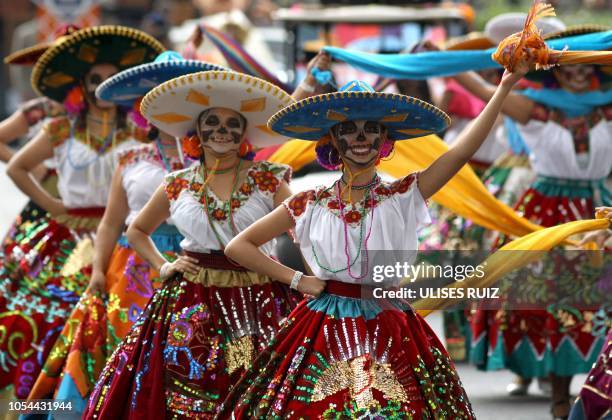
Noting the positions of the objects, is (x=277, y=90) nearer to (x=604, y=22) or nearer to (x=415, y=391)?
(x=415, y=391)

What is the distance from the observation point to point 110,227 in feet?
28.8

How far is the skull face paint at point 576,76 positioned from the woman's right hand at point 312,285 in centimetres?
341

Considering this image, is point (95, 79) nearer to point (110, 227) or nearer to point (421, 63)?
point (110, 227)

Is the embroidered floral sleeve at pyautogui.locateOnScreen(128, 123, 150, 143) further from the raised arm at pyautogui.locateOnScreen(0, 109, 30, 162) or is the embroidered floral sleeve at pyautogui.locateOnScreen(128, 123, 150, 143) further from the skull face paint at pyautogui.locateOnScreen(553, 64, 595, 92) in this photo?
the skull face paint at pyautogui.locateOnScreen(553, 64, 595, 92)

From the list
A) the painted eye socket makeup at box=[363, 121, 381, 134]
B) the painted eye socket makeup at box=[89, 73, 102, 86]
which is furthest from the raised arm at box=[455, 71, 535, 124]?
the painted eye socket makeup at box=[363, 121, 381, 134]

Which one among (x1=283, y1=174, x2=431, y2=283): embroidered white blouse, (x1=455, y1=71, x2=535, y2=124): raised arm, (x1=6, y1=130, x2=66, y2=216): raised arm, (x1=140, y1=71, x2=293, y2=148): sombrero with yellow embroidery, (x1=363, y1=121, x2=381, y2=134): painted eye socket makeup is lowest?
(x1=283, y1=174, x2=431, y2=283): embroidered white blouse

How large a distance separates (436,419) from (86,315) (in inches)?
106

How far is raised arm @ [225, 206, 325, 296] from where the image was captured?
24.0 feet

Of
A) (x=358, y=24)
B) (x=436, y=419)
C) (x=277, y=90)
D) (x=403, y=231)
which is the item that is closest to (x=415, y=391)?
(x=436, y=419)

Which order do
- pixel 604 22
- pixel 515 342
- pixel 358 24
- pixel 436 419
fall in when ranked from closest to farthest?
pixel 436 419 → pixel 515 342 → pixel 358 24 → pixel 604 22


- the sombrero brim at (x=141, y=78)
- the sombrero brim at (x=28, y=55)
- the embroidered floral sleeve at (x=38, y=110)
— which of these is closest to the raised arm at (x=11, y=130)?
the embroidered floral sleeve at (x=38, y=110)

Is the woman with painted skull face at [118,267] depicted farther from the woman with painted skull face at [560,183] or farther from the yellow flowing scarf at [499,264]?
the woman with painted skull face at [560,183]

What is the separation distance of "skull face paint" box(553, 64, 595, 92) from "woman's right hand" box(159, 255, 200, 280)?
308 cm

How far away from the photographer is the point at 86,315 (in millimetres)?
8883
